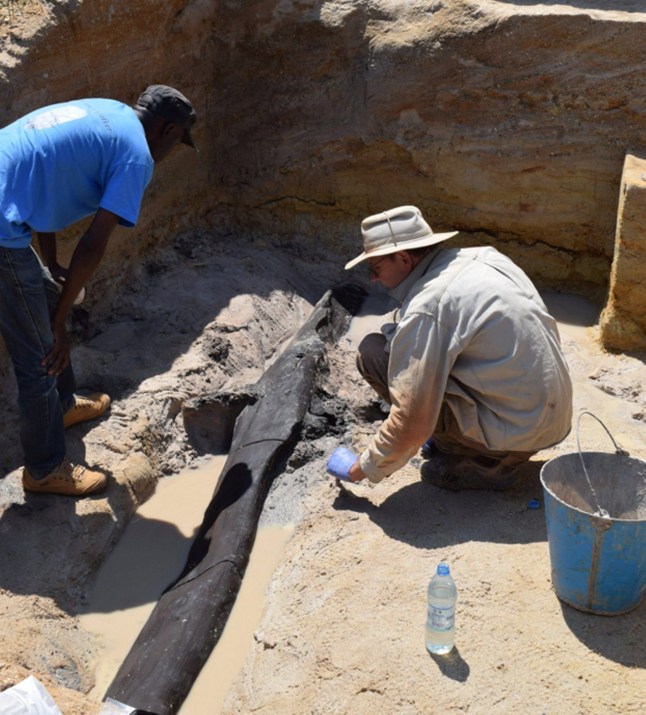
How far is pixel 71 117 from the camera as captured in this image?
12.8ft

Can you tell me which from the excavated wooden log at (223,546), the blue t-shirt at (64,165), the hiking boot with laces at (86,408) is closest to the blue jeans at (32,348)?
the blue t-shirt at (64,165)

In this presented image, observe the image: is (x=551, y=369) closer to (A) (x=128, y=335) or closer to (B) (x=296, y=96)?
(A) (x=128, y=335)

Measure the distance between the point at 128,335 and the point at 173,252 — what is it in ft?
3.67

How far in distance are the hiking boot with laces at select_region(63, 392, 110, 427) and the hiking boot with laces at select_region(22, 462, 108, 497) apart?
1.26 feet

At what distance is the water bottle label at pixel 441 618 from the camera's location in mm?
3279

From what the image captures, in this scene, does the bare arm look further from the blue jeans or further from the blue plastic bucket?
the blue plastic bucket

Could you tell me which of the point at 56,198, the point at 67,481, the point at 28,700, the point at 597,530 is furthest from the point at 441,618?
the point at 56,198

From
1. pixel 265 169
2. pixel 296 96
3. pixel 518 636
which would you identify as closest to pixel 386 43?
pixel 296 96

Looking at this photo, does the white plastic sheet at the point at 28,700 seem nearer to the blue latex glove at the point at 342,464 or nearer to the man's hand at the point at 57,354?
the man's hand at the point at 57,354

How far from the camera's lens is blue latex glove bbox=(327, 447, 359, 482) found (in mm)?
4203

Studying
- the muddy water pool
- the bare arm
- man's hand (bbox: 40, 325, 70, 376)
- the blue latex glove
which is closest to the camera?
the muddy water pool

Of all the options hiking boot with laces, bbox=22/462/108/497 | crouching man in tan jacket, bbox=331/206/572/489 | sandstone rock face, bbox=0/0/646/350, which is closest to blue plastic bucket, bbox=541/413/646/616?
crouching man in tan jacket, bbox=331/206/572/489

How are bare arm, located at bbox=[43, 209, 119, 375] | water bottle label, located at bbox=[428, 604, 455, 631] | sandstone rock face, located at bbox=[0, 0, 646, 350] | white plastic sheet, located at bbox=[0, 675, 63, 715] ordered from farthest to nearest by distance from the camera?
1. sandstone rock face, located at bbox=[0, 0, 646, 350]
2. bare arm, located at bbox=[43, 209, 119, 375]
3. water bottle label, located at bbox=[428, 604, 455, 631]
4. white plastic sheet, located at bbox=[0, 675, 63, 715]

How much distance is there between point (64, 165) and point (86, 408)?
146cm
